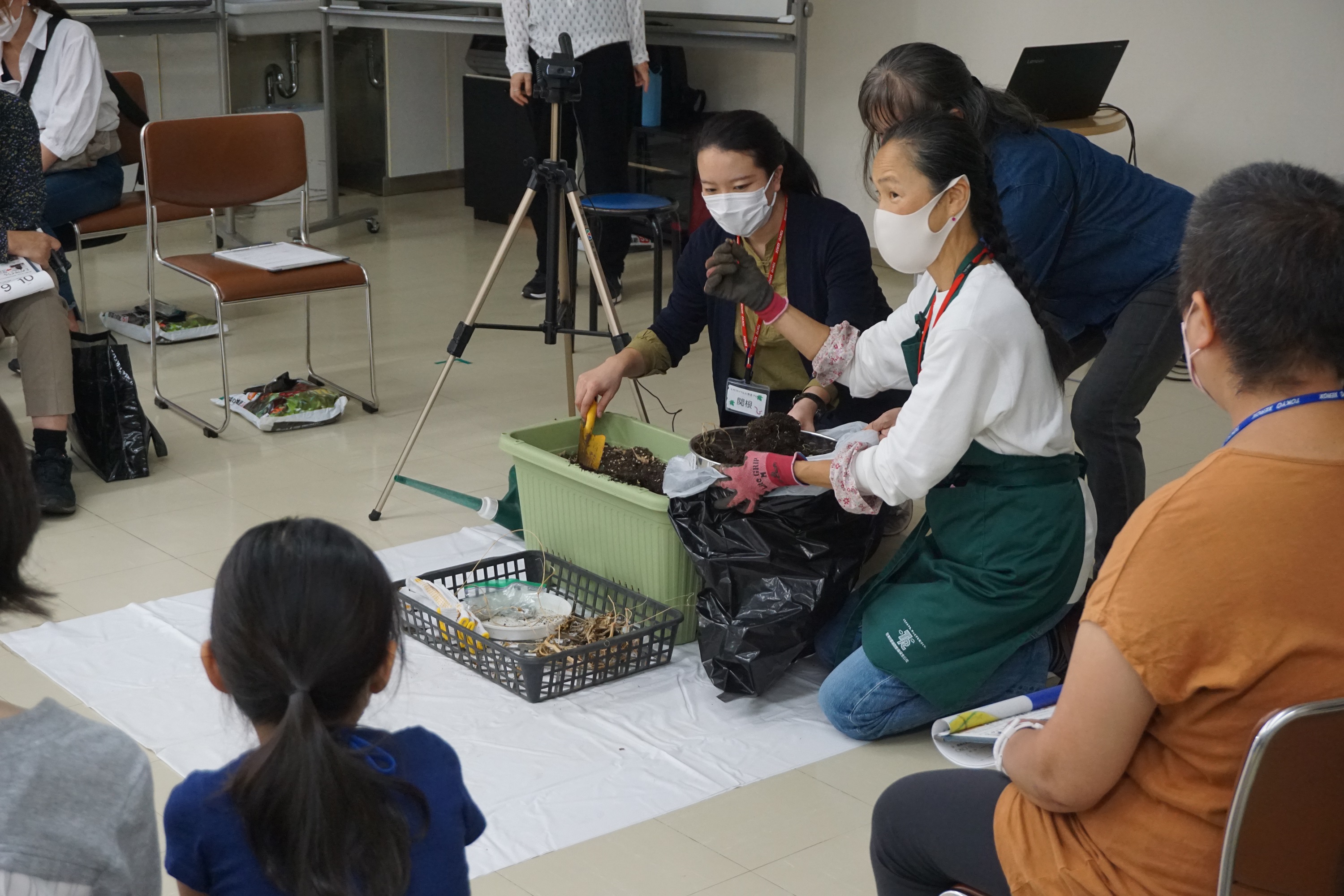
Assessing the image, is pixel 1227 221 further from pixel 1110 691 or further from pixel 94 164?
pixel 94 164

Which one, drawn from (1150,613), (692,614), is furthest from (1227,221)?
(692,614)

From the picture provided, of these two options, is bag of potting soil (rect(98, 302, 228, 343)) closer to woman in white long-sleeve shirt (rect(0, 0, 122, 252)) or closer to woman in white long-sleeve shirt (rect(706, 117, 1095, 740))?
woman in white long-sleeve shirt (rect(0, 0, 122, 252))

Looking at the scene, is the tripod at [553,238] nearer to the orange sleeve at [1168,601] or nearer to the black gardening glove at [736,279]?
the black gardening glove at [736,279]

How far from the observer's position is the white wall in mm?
4879

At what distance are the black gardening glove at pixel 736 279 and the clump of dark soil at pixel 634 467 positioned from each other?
14.1 inches

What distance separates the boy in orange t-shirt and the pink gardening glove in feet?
3.77

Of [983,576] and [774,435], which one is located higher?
[774,435]

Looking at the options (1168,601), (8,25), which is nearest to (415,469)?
(8,25)

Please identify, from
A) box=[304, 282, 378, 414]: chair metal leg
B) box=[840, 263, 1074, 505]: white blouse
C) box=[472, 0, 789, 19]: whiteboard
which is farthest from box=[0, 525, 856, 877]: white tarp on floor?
box=[472, 0, 789, 19]: whiteboard

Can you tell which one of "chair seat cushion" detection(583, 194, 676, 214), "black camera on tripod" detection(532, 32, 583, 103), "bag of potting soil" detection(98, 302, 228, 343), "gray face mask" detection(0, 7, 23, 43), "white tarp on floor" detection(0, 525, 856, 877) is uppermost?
"gray face mask" detection(0, 7, 23, 43)

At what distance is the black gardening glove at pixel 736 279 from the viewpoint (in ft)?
8.73

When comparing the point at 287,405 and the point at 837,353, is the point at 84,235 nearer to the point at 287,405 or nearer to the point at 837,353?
the point at 287,405

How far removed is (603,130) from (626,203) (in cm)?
61

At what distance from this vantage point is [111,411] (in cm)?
355
